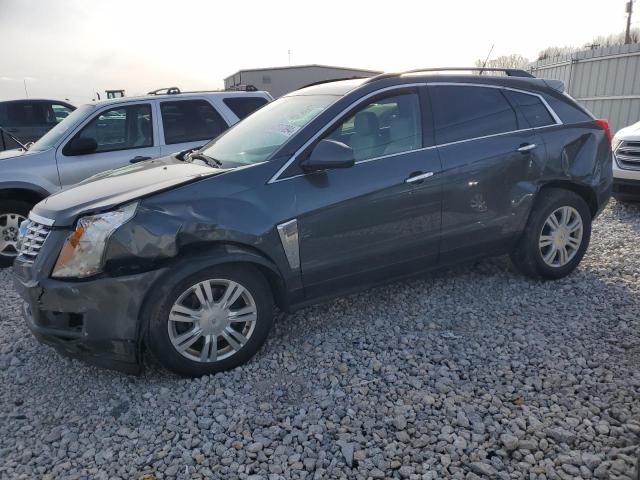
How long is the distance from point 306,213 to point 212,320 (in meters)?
0.91

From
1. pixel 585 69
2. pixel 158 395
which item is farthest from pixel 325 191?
pixel 585 69

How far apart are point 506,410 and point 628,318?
1694 mm

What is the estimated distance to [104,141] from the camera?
5.85m

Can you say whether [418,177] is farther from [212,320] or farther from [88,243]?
[88,243]

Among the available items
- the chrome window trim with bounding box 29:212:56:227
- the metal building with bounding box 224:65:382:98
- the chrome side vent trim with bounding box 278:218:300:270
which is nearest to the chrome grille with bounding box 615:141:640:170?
the chrome side vent trim with bounding box 278:218:300:270

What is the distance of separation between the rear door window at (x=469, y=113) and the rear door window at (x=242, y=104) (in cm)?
305

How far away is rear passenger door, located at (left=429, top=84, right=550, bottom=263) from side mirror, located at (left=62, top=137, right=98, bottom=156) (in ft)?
12.7

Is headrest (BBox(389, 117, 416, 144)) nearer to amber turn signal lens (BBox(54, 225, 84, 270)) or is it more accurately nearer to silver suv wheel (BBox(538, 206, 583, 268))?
silver suv wheel (BBox(538, 206, 583, 268))

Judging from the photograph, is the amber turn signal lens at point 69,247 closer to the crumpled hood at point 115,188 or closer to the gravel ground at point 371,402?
the crumpled hood at point 115,188

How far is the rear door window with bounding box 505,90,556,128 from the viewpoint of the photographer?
4.25 metres

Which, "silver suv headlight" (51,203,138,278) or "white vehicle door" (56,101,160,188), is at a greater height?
"white vehicle door" (56,101,160,188)

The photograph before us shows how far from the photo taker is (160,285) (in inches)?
116

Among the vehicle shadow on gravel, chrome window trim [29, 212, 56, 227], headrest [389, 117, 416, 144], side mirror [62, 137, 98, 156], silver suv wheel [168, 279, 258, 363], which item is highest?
headrest [389, 117, 416, 144]

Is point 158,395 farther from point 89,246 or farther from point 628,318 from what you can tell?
point 628,318
